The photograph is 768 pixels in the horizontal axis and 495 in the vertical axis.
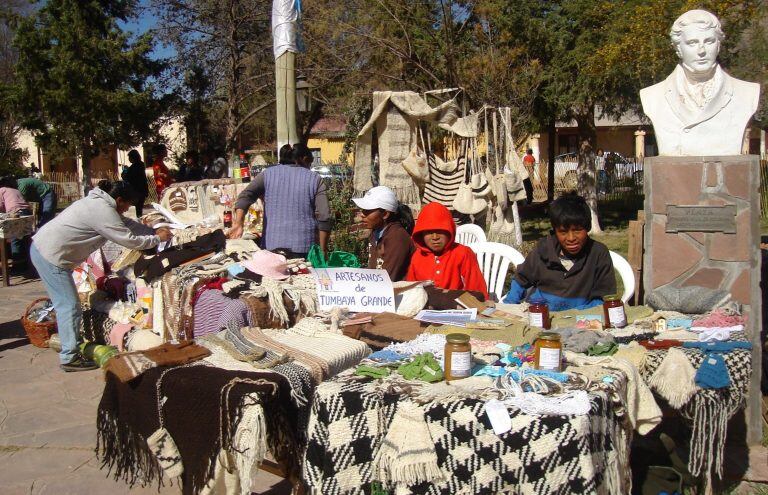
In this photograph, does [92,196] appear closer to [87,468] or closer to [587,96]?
[87,468]

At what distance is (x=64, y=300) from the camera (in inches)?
221

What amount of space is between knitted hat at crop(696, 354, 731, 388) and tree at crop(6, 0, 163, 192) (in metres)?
19.6

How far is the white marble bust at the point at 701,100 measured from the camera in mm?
4289

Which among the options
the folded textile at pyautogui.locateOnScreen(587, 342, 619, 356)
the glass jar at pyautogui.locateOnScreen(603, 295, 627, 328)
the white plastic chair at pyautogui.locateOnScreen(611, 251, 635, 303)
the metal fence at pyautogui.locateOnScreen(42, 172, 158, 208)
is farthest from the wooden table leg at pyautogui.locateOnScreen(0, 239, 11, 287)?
the metal fence at pyautogui.locateOnScreen(42, 172, 158, 208)

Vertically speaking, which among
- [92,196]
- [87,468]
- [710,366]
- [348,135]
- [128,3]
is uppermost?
[128,3]

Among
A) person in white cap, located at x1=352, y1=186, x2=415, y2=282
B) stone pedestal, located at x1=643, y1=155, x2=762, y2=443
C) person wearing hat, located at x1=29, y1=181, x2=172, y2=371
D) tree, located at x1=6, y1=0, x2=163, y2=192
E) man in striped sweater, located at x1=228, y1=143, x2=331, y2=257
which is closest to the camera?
stone pedestal, located at x1=643, y1=155, x2=762, y2=443

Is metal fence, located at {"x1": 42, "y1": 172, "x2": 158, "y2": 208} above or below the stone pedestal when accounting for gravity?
above

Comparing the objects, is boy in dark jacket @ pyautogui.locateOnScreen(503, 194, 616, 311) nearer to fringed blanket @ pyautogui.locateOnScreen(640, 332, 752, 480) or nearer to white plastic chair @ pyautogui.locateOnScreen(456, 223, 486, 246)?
fringed blanket @ pyautogui.locateOnScreen(640, 332, 752, 480)

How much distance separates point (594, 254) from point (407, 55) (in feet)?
26.3

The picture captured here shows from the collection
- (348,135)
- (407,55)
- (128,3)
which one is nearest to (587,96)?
(407,55)

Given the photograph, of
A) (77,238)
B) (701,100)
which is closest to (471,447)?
(701,100)

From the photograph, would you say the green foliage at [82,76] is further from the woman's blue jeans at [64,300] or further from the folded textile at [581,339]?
the folded textile at [581,339]

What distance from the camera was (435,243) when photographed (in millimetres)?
4516

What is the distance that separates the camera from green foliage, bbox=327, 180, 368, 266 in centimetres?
812
